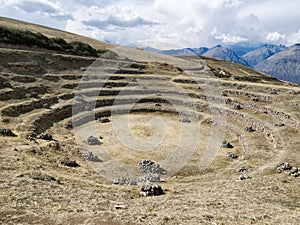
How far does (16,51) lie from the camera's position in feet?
249

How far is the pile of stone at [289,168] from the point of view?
30172mm

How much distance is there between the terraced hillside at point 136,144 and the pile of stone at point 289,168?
1.04m

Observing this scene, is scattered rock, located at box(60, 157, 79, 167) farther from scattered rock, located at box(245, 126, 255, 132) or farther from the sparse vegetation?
the sparse vegetation

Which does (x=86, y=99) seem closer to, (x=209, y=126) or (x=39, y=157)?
(x=209, y=126)

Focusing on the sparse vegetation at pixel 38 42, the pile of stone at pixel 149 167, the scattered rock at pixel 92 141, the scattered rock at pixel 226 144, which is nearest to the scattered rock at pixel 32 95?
the scattered rock at pixel 92 141

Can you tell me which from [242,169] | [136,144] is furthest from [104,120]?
[242,169]

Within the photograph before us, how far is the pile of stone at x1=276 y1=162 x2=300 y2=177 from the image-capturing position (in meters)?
30.2

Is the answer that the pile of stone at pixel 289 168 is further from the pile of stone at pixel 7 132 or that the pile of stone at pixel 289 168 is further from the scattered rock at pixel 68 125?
the scattered rock at pixel 68 125

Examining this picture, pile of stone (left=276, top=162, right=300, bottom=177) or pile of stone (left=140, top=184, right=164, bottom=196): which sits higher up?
pile of stone (left=276, top=162, right=300, bottom=177)

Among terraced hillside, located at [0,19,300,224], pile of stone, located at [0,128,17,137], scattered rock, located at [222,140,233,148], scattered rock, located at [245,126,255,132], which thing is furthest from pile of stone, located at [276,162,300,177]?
pile of stone, located at [0,128,17,137]

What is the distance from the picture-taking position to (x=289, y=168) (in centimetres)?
3281

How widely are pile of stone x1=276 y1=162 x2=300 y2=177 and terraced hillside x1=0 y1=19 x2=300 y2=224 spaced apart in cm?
104

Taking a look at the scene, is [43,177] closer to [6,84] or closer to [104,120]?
[104,120]

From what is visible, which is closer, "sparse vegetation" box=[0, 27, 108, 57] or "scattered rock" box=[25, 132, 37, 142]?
"scattered rock" box=[25, 132, 37, 142]
